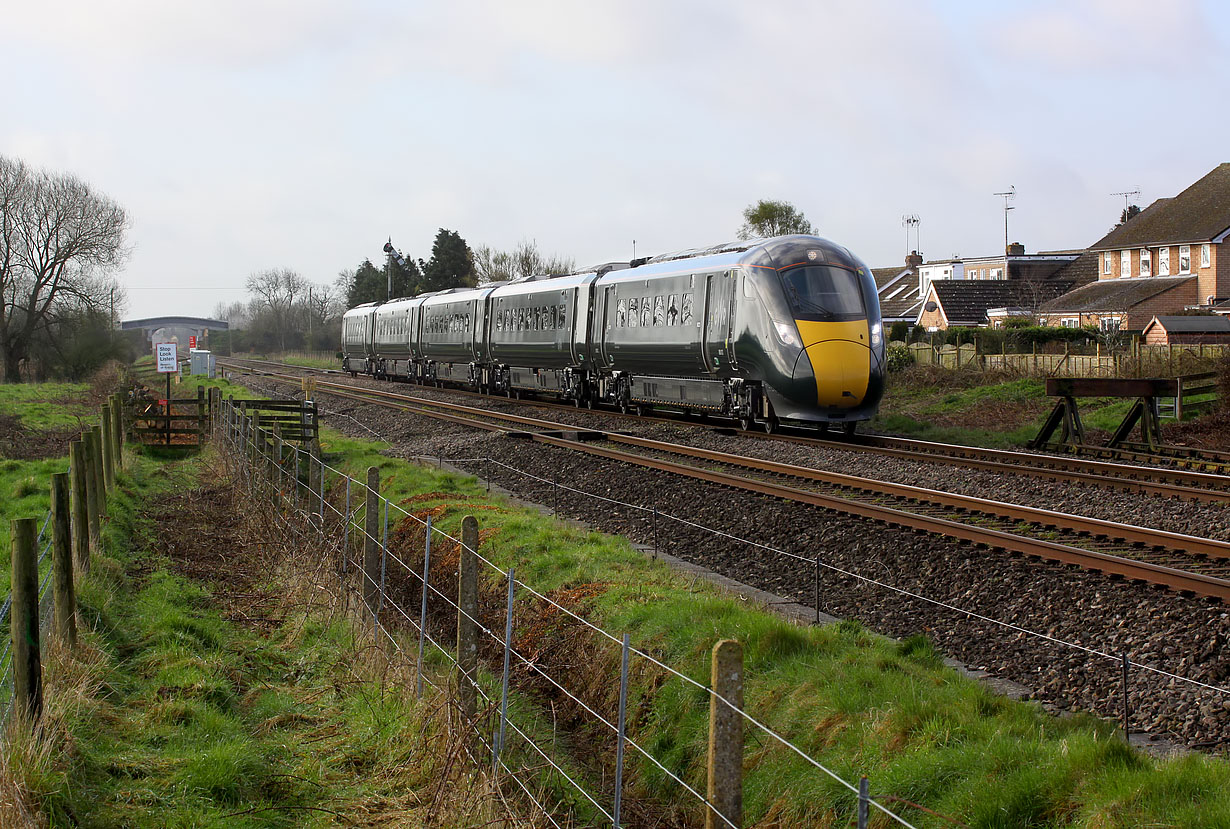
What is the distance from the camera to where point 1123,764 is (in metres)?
4.96

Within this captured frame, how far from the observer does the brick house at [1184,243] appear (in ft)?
156

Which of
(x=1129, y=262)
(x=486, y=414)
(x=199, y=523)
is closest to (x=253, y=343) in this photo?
(x=1129, y=262)

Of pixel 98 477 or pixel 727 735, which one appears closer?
pixel 727 735

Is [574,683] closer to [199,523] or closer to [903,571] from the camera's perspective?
[903,571]

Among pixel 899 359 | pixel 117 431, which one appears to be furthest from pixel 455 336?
pixel 117 431

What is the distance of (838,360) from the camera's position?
1869 cm

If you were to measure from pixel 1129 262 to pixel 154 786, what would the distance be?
54.9 m

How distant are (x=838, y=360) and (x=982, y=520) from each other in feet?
24.7

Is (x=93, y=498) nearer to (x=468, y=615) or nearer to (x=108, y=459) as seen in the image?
(x=108, y=459)

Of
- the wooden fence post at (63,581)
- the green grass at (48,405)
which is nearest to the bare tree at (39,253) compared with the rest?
the green grass at (48,405)

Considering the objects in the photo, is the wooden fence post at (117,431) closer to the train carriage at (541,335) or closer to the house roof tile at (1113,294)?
the train carriage at (541,335)

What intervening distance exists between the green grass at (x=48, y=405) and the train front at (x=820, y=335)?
1910cm

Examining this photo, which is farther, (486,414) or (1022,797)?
(486,414)

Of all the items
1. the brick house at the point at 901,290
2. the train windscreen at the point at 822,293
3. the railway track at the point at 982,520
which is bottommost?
the railway track at the point at 982,520
